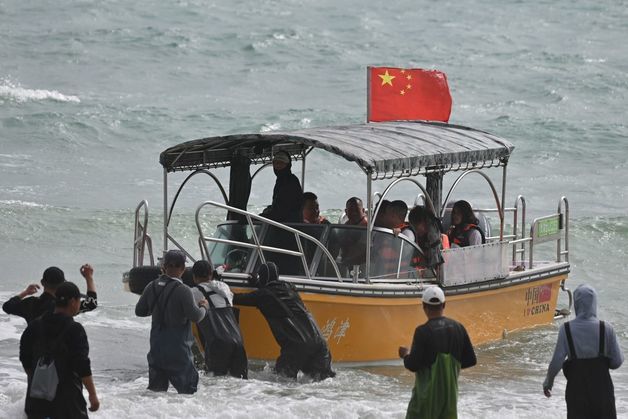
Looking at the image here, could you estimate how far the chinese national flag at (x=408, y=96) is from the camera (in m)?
14.6

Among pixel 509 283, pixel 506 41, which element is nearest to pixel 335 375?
pixel 509 283

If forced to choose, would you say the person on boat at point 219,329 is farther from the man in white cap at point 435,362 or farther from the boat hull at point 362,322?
the man in white cap at point 435,362

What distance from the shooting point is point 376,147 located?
41.4 feet

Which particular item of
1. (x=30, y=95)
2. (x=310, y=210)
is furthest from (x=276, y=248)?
(x=30, y=95)

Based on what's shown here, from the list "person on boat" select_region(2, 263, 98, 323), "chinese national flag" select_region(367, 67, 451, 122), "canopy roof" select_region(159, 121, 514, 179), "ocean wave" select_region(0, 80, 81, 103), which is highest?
"ocean wave" select_region(0, 80, 81, 103)

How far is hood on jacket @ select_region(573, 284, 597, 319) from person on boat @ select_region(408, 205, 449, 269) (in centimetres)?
452

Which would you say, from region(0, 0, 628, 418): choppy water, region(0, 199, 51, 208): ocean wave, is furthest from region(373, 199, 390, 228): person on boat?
region(0, 199, 51, 208): ocean wave

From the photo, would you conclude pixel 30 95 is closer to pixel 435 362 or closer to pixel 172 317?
pixel 172 317

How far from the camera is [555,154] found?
3212cm

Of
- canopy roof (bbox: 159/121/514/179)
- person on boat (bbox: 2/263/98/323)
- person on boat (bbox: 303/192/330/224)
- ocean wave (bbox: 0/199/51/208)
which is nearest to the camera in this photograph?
person on boat (bbox: 2/263/98/323)

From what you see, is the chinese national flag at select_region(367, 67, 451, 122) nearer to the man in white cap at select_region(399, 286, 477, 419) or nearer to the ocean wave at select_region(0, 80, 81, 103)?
the man in white cap at select_region(399, 286, 477, 419)

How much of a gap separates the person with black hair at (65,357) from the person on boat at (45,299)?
27.2 inches

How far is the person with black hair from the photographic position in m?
7.84

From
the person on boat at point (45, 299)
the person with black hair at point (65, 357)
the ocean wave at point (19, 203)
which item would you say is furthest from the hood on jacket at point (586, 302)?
the ocean wave at point (19, 203)
